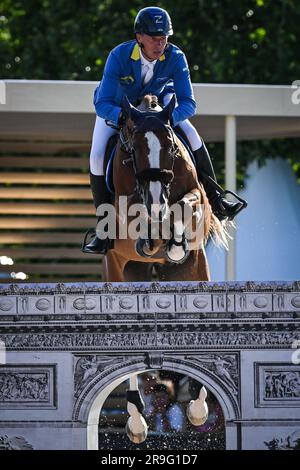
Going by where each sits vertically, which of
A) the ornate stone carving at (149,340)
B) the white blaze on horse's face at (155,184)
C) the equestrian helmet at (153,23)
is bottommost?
the ornate stone carving at (149,340)

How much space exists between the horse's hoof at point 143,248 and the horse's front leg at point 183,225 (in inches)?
4.8

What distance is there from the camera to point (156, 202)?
7.66 m

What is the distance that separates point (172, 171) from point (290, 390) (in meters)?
1.51

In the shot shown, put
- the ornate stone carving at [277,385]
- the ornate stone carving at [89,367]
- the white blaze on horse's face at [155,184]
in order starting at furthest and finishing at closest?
the white blaze on horse's face at [155,184] < the ornate stone carving at [89,367] < the ornate stone carving at [277,385]

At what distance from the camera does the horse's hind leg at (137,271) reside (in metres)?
8.74

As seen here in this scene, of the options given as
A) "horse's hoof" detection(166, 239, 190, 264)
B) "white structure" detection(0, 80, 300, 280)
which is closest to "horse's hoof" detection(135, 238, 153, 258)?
"horse's hoof" detection(166, 239, 190, 264)

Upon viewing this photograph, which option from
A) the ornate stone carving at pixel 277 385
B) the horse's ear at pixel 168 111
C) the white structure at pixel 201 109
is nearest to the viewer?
the ornate stone carving at pixel 277 385

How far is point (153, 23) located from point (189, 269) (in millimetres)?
1533

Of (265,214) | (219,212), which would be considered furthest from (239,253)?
(219,212)

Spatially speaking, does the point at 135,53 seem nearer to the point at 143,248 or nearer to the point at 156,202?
the point at 156,202

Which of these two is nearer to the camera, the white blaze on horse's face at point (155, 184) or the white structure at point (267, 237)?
the white blaze on horse's face at point (155, 184)

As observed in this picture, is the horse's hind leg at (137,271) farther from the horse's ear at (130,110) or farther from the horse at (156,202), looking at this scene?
the horse's ear at (130,110)

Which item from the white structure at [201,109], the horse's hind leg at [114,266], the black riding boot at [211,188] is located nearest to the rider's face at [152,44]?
the black riding boot at [211,188]

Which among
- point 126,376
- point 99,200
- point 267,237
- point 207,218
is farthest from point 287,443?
point 267,237
